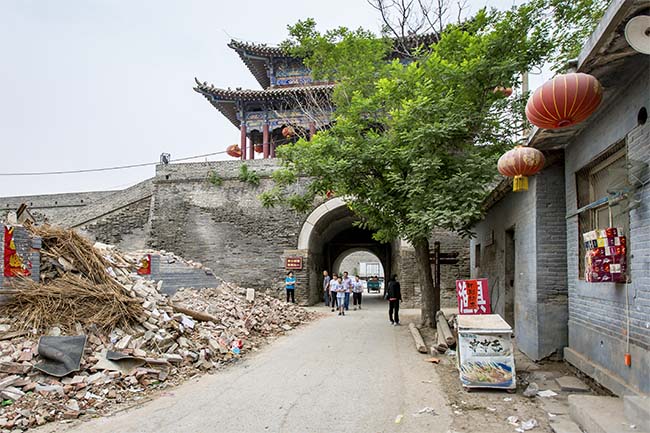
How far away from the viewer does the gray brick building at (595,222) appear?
4.15 meters

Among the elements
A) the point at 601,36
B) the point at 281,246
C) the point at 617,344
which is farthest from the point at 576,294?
the point at 281,246

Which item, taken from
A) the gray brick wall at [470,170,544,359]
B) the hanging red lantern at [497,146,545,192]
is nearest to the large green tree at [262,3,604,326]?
the gray brick wall at [470,170,544,359]

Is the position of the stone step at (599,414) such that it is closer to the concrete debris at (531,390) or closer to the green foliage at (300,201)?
the concrete debris at (531,390)

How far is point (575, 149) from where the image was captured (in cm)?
610

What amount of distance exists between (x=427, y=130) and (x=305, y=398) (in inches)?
197

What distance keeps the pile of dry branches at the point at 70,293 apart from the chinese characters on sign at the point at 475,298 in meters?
4.83

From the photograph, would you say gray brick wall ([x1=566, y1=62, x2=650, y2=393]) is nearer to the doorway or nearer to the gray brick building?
the gray brick building

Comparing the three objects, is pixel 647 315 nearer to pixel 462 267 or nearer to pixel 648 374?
pixel 648 374

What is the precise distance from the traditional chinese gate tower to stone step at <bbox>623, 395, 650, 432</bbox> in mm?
17722

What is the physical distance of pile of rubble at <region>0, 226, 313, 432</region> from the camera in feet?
16.7

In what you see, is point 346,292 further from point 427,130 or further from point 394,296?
point 427,130

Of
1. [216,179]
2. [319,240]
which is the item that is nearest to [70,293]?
[216,179]

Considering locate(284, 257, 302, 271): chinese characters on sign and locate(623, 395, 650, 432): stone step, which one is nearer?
locate(623, 395, 650, 432): stone step

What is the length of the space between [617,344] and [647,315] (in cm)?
79
